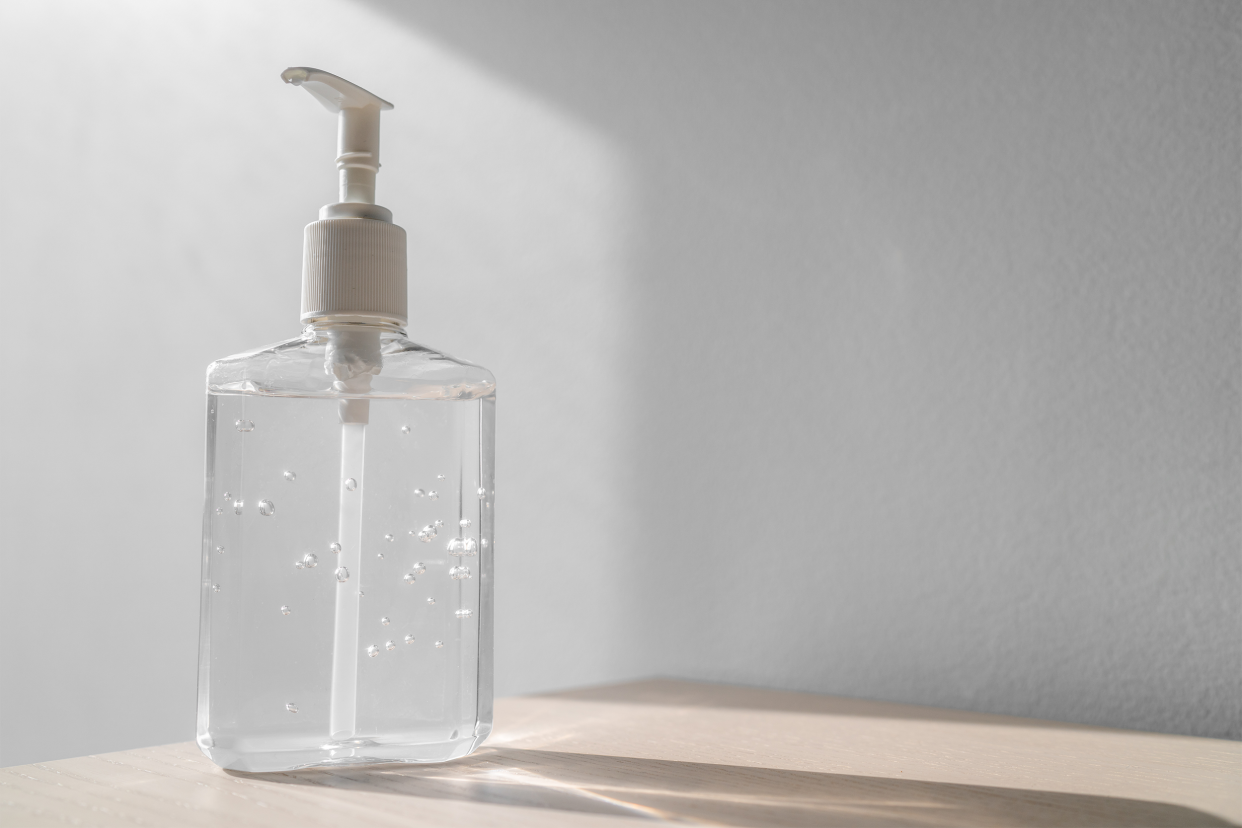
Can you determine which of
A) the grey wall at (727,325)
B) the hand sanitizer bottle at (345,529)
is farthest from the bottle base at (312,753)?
the grey wall at (727,325)

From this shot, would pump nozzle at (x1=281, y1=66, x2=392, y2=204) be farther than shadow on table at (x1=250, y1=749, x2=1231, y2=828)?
Yes

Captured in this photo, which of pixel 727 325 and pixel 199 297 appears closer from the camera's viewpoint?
pixel 727 325

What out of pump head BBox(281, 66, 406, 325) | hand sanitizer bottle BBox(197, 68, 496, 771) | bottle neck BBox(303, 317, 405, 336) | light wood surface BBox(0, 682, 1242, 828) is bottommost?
light wood surface BBox(0, 682, 1242, 828)

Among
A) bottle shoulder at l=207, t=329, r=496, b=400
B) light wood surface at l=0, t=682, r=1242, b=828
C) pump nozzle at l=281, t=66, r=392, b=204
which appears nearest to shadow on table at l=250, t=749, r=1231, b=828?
light wood surface at l=0, t=682, r=1242, b=828

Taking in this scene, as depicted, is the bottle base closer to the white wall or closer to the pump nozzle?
the pump nozzle

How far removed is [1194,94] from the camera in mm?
584

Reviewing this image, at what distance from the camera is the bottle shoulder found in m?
0.48

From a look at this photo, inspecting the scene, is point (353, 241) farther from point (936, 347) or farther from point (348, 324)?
point (936, 347)

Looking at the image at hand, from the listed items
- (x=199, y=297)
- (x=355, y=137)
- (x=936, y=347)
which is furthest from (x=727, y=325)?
(x=199, y=297)

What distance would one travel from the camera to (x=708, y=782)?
436 millimetres

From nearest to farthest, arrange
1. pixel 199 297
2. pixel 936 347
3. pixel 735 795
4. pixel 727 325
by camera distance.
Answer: pixel 735 795 → pixel 936 347 → pixel 727 325 → pixel 199 297

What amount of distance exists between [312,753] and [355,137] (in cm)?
29

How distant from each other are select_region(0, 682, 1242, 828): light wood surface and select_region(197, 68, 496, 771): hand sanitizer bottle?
25 millimetres

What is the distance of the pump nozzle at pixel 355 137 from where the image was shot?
49 cm
